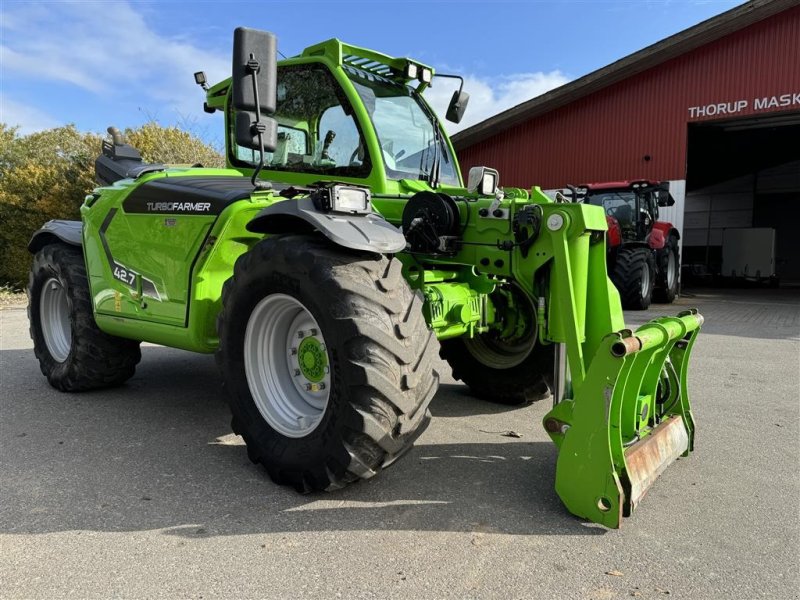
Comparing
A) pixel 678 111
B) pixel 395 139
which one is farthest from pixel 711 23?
pixel 395 139

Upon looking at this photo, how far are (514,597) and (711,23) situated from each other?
15548 mm

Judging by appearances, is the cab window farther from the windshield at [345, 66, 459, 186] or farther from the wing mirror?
the wing mirror

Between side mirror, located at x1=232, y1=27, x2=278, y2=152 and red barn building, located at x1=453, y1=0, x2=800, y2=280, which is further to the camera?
red barn building, located at x1=453, y1=0, x2=800, y2=280

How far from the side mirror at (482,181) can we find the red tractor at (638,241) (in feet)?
29.0

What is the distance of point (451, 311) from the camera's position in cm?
352

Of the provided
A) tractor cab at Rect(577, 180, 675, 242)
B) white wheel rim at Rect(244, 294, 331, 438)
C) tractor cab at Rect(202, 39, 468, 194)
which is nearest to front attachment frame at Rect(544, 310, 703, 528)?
white wheel rim at Rect(244, 294, 331, 438)

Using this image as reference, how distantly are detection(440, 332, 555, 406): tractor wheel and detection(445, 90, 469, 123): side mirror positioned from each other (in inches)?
67.3

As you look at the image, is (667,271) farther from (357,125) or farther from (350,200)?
(350,200)

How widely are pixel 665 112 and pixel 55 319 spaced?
14.9 m

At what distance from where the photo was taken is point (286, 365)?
337 cm

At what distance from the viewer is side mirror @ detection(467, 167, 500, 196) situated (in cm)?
340

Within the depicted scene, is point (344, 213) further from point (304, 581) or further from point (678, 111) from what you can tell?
point (678, 111)

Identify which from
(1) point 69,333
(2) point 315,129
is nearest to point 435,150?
(2) point 315,129

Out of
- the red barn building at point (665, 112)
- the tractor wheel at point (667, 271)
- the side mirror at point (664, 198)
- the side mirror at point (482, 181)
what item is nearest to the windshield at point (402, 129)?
the side mirror at point (482, 181)
